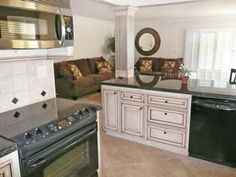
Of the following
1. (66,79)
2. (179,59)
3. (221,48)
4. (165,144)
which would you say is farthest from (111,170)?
(221,48)

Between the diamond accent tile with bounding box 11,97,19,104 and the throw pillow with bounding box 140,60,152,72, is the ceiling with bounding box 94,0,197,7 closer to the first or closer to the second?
the diamond accent tile with bounding box 11,97,19,104

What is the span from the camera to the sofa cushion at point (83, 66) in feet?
20.7

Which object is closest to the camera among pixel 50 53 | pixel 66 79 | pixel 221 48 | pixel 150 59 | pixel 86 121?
pixel 86 121

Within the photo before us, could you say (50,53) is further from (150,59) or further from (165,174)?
(150,59)

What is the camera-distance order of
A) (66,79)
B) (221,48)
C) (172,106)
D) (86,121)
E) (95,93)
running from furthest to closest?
(221,48) < (95,93) < (66,79) < (172,106) < (86,121)

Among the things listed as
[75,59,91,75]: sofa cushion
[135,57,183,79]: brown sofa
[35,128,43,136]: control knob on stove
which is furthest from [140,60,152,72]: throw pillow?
[35,128,43,136]: control knob on stove

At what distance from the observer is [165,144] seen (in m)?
2.85

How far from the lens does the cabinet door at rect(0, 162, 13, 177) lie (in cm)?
119

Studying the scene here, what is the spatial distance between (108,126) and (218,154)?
1.59 meters

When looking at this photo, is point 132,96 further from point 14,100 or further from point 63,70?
point 63,70

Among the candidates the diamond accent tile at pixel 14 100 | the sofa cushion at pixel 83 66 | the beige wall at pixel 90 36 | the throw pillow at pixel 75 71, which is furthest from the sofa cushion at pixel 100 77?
the diamond accent tile at pixel 14 100

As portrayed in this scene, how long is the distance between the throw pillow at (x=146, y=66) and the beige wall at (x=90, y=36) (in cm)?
149

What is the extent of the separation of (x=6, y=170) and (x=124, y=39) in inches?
111

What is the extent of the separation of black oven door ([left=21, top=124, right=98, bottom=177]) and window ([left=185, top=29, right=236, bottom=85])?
18.2 feet
